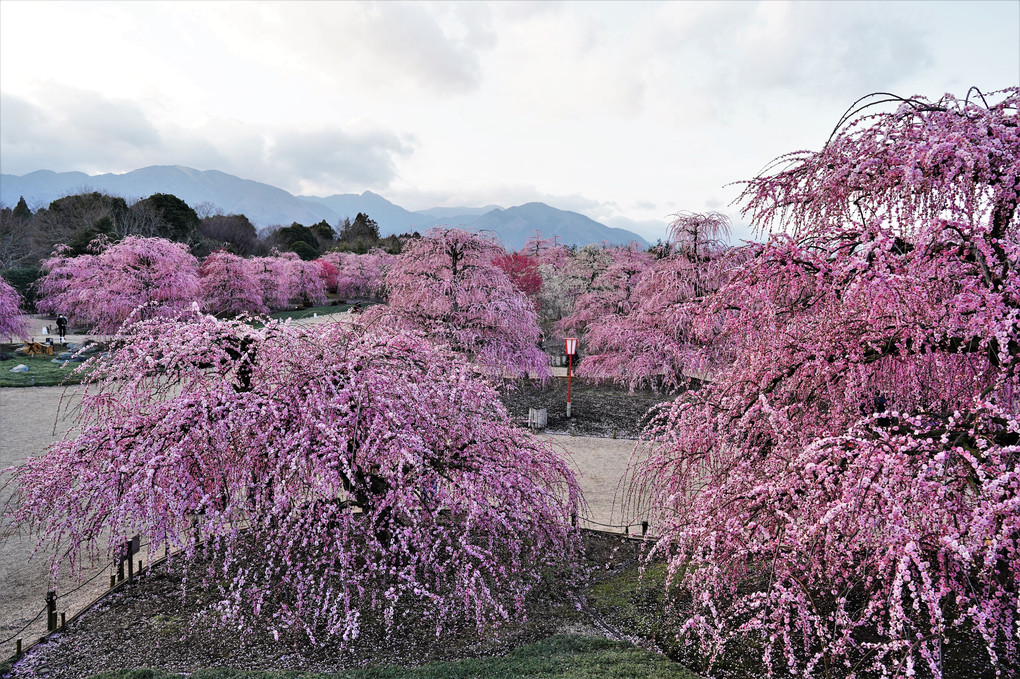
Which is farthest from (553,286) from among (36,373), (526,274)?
(36,373)

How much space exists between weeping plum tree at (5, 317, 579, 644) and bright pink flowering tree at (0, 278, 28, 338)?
2225cm

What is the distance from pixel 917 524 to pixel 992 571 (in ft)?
2.15

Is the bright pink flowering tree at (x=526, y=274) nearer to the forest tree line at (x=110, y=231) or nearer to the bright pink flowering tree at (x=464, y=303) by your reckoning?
the forest tree line at (x=110, y=231)

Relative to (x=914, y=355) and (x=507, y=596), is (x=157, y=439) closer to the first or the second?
(x=507, y=596)

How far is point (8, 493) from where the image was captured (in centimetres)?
1026

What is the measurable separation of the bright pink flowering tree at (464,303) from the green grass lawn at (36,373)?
1116 cm

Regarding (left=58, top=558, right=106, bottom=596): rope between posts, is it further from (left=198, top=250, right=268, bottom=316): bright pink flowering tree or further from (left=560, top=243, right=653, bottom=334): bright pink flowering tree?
(left=198, top=250, right=268, bottom=316): bright pink flowering tree

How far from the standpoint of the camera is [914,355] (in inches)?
183

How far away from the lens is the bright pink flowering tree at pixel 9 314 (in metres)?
22.8

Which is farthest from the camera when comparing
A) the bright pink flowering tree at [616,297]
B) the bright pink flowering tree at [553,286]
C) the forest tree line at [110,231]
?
the forest tree line at [110,231]

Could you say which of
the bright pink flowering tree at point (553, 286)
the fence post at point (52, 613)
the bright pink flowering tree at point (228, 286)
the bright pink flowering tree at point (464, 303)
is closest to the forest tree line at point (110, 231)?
the bright pink flowering tree at point (228, 286)

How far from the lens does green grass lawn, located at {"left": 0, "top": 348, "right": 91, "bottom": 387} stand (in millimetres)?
19250

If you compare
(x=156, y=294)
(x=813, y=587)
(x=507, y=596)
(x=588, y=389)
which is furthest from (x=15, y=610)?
(x=156, y=294)

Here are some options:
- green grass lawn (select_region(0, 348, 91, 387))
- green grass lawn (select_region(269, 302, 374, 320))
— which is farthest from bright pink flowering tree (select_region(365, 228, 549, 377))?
green grass lawn (select_region(269, 302, 374, 320))
